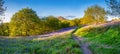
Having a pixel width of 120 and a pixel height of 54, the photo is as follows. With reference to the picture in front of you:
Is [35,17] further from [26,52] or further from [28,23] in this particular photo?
[26,52]

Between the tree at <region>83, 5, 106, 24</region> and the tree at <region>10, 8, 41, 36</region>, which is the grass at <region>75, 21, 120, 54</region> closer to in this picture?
the tree at <region>10, 8, 41, 36</region>

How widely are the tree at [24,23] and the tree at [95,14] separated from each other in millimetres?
13308

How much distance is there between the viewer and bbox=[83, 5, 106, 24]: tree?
6669cm

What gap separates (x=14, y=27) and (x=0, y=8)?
2707 centimetres

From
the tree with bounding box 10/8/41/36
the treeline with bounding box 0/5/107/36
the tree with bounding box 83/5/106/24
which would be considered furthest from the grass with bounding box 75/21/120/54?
the tree with bounding box 83/5/106/24

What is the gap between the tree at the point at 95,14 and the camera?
66688 mm

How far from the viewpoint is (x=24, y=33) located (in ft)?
201

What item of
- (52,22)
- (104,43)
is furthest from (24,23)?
(104,43)

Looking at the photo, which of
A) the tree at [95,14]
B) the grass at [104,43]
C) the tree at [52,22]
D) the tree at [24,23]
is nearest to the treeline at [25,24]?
the tree at [24,23]

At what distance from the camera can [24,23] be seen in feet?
198

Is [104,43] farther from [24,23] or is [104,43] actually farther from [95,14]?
[95,14]

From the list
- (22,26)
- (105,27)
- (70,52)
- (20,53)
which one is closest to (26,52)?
(20,53)

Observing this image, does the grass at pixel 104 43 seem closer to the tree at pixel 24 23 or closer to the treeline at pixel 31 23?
the treeline at pixel 31 23

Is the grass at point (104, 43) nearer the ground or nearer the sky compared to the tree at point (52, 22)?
nearer the ground
